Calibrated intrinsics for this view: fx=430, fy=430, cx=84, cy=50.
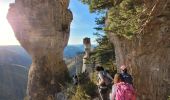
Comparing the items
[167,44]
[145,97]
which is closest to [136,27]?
[167,44]

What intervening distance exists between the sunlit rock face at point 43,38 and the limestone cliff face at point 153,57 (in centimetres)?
1432

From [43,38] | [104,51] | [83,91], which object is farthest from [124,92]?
[43,38]

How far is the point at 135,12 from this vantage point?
14.8 m

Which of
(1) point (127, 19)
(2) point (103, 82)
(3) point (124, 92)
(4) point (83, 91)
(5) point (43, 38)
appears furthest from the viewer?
(5) point (43, 38)

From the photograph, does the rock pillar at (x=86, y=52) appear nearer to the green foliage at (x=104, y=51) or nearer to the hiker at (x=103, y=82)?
the green foliage at (x=104, y=51)

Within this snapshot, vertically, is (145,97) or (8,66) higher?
(145,97)

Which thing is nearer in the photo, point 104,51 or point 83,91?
point 83,91

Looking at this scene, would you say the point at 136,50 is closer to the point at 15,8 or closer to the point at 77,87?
the point at 77,87

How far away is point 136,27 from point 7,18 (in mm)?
19108

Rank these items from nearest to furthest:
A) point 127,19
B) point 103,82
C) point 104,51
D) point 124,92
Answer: point 124,92
point 103,82
point 127,19
point 104,51

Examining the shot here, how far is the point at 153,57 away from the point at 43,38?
53.2 ft

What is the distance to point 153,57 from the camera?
1598cm

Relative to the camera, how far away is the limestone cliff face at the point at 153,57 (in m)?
15.6

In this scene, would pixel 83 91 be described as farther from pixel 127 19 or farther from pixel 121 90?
pixel 121 90
